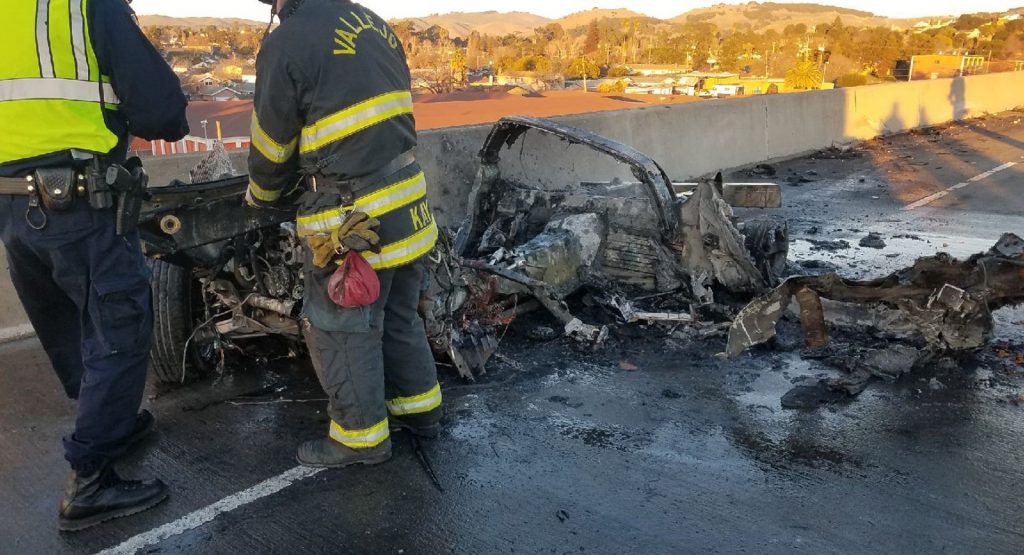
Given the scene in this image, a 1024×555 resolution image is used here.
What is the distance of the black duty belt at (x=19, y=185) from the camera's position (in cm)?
260

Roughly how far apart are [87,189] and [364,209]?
966 mm

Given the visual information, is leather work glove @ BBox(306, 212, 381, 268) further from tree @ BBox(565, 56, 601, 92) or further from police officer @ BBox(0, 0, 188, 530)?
tree @ BBox(565, 56, 601, 92)

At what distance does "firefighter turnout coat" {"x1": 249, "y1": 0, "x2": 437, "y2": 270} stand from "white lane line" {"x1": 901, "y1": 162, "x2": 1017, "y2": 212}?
24.6 ft

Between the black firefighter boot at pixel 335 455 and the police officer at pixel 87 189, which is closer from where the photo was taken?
the police officer at pixel 87 189

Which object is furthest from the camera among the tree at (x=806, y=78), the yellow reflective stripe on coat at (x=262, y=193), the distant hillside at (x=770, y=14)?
the distant hillside at (x=770, y=14)

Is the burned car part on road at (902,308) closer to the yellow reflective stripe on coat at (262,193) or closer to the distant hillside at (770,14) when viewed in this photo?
the yellow reflective stripe on coat at (262,193)

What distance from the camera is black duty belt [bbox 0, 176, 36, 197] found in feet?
8.54

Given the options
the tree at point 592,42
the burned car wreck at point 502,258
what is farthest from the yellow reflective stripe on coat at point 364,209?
the tree at point 592,42

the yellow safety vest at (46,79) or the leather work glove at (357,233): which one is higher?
the yellow safety vest at (46,79)

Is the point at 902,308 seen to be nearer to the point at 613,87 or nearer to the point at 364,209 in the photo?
the point at 364,209

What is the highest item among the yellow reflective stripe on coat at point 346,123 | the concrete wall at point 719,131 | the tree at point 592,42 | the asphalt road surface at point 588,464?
the tree at point 592,42

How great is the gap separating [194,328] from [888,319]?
3604 mm

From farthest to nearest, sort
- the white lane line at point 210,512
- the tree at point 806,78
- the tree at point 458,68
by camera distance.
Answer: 1. the tree at point 458,68
2. the tree at point 806,78
3. the white lane line at point 210,512

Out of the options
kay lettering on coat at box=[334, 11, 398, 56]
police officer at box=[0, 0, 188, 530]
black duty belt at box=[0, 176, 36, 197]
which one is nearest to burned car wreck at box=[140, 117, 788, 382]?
police officer at box=[0, 0, 188, 530]
